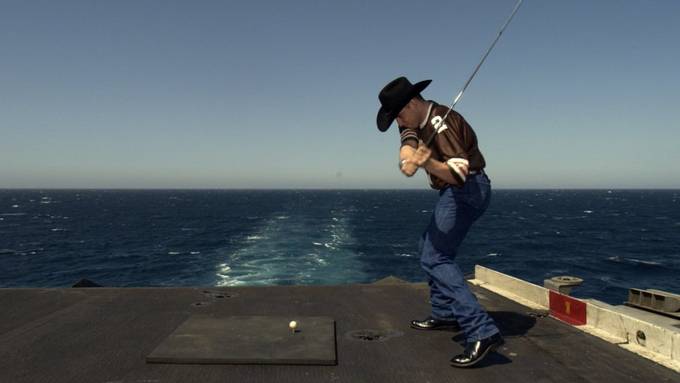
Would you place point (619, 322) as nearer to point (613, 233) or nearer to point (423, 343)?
point (423, 343)

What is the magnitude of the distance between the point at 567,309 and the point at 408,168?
3183 mm

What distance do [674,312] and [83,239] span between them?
174 ft

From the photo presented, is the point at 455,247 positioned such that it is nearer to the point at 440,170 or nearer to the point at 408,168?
the point at 440,170

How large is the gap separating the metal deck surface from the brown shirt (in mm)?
1640

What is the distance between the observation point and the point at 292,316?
5285 mm

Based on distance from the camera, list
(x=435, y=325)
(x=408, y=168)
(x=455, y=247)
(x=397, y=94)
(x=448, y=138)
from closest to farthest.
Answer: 1. (x=408, y=168)
2. (x=448, y=138)
3. (x=397, y=94)
4. (x=455, y=247)
5. (x=435, y=325)

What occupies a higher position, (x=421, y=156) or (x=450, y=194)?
(x=421, y=156)

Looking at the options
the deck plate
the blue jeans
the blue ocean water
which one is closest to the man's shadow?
the blue jeans

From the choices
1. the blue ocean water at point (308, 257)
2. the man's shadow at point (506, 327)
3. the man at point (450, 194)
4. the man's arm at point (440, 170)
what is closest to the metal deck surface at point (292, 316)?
the man's shadow at point (506, 327)

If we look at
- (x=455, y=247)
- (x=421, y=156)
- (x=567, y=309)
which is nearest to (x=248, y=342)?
(x=455, y=247)

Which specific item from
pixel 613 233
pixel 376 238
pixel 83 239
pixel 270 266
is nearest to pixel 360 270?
pixel 270 266

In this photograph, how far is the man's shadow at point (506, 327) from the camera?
13.0ft

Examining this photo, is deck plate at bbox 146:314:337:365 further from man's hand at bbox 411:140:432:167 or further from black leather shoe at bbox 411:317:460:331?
man's hand at bbox 411:140:432:167

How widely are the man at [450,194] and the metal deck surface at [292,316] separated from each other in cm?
35
